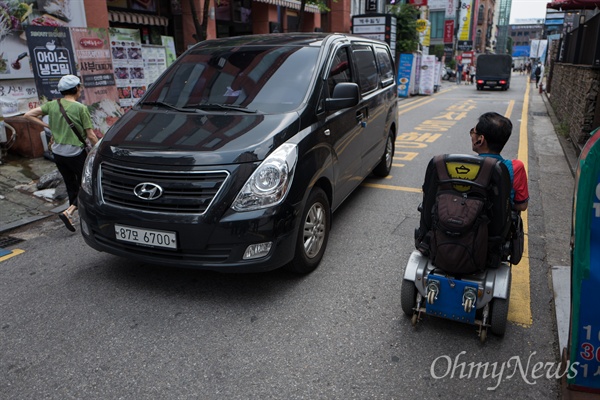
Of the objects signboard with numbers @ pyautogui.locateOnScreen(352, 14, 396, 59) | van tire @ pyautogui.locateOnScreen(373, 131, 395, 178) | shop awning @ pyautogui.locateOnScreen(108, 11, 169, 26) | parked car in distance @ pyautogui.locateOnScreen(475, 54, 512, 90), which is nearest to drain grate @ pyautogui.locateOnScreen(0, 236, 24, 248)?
van tire @ pyautogui.locateOnScreen(373, 131, 395, 178)

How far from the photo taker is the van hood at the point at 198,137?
10.6ft

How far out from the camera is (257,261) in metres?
3.22

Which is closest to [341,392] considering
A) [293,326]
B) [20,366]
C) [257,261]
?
[293,326]

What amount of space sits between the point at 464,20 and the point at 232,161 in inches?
2886

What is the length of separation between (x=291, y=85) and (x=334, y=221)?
65.8 inches

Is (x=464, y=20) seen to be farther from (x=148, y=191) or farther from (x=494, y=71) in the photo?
(x=148, y=191)

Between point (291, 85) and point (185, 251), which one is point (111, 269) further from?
point (291, 85)

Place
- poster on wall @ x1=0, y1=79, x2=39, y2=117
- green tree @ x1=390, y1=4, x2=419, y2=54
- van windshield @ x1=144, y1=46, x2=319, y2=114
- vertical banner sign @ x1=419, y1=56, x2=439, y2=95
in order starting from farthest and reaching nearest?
vertical banner sign @ x1=419, y1=56, x2=439, y2=95
green tree @ x1=390, y1=4, x2=419, y2=54
poster on wall @ x1=0, y1=79, x2=39, y2=117
van windshield @ x1=144, y1=46, x2=319, y2=114

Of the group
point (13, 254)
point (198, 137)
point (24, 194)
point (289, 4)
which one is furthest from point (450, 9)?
point (13, 254)

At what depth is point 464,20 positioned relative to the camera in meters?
67.5

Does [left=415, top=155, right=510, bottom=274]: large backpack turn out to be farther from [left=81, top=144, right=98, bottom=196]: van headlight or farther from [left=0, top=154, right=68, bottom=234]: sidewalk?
[left=0, top=154, right=68, bottom=234]: sidewalk

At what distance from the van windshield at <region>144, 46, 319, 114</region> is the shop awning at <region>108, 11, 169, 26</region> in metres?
8.70

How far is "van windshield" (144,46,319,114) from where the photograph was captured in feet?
12.9

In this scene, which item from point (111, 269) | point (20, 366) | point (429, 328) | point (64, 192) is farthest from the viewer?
point (64, 192)
